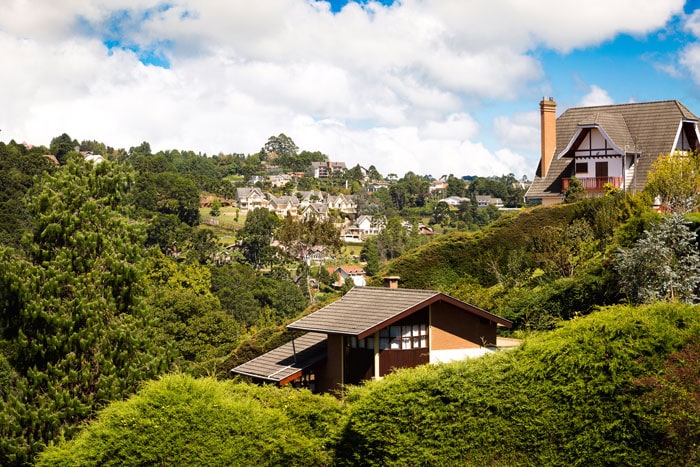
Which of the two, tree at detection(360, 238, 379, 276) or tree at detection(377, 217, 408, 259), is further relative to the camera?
tree at detection(377, 217, 408, 259)

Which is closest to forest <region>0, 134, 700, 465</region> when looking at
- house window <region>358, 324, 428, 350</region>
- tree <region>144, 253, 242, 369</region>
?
house window <region>358, 324, 428, 350</region>

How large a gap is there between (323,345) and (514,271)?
10.7 metres

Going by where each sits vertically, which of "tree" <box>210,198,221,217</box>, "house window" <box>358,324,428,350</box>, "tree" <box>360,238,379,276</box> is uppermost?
"tree" <box>210,198,221,217</box>

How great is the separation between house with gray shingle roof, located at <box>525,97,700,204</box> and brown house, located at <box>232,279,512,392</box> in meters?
15.9

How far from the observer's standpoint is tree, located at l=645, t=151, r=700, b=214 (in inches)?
1177

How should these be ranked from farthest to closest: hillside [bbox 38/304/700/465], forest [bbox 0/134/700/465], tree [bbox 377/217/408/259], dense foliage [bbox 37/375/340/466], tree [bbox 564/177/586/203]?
tree [bbox 377/217/408/259], tree [bbox 564/177/586/203], dense foliage [bbox 37/375/340/466], forest [bbox 0/134/700/465], hillside [bbox 38/304/700/465]

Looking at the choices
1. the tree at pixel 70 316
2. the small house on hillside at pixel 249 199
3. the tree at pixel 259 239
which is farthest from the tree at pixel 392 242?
the tree at pixel 70 316

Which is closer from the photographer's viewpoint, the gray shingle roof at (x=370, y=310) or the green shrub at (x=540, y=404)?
the green shrub at (x=540, y=404)

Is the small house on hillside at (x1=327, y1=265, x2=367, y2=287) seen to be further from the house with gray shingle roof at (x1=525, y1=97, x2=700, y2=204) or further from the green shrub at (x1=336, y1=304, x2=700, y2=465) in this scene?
the green shrub at (x1=336, y1=304, x2=700, y2=465)

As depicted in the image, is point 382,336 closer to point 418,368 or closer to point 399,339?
point 399,339

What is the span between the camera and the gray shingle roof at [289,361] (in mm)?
20656

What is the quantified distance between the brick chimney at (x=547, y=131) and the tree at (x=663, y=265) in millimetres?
16619

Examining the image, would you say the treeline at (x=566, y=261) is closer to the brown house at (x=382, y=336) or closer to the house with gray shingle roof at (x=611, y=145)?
the brown house at (x=382, y=336)

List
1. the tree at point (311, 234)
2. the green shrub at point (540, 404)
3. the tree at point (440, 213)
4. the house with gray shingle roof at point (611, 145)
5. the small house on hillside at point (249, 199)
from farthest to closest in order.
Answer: the small house on hillside at point (249, 199), the tree at point (440, 213), the tree at point (311, 234), the house with gray shingle roof at point (611, 145), the green shrub at point (540, 404)
